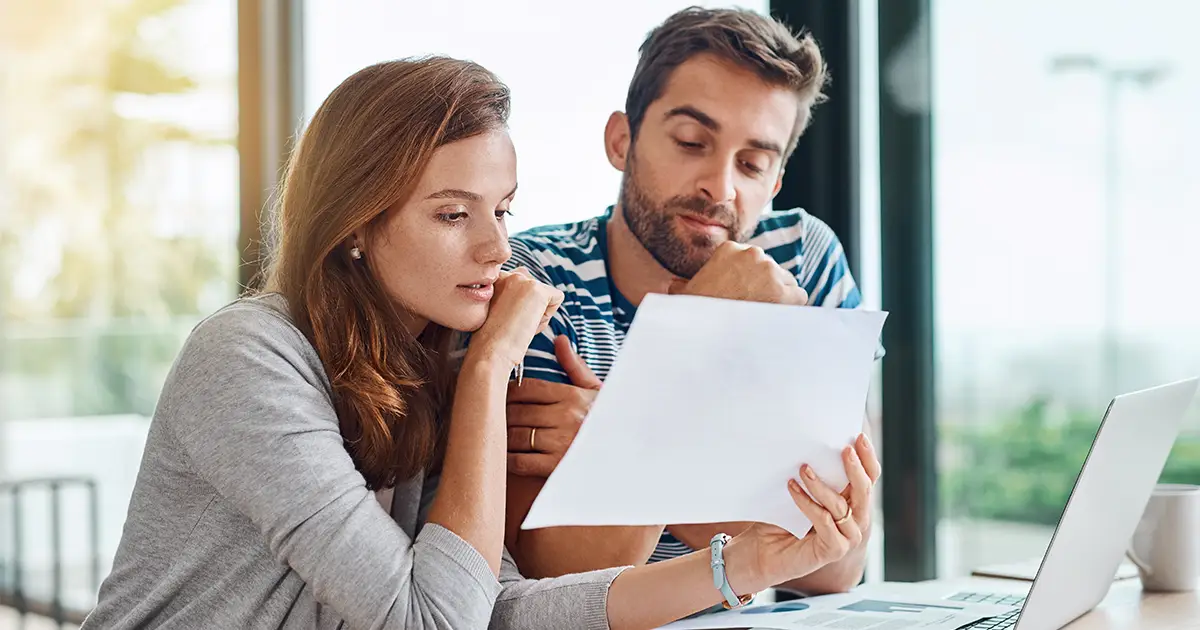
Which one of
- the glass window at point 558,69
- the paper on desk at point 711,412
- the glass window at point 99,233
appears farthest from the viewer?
the glass window at point 99,233

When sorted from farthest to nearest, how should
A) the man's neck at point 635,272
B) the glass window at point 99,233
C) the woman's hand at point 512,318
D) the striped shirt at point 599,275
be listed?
the glass window at point 99,233 → the man's neck at point 635,272 → the striped shirt at point 599,275 → the woman's hand at point 512,318

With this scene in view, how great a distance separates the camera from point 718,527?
5.02 ft

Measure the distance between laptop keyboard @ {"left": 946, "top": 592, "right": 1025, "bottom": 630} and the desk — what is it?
46mm

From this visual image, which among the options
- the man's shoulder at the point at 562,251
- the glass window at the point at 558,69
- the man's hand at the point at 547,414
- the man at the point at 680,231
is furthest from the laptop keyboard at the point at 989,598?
the glass window at the point at 558,69

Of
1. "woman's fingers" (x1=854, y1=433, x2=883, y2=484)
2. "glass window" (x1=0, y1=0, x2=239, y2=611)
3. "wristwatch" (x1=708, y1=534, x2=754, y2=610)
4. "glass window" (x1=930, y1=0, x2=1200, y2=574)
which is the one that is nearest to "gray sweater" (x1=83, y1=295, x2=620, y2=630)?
"wristwatch" (x1=708, y1=534, x2=754, y2=610)

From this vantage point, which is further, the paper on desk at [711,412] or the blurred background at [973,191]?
the blurred background at [973,191]

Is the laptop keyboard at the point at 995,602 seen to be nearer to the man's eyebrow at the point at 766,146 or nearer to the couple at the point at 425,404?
the couple at the point at 425,404

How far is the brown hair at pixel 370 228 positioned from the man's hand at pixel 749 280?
33 centimetres

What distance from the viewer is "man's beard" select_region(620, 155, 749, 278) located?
1605 mm

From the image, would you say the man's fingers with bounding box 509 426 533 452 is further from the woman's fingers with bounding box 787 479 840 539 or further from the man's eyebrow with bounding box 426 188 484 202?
the woman's fingers with bounding box 787 479 840 539

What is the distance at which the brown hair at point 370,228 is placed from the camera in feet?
4.09

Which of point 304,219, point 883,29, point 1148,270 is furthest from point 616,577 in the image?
point 883,29

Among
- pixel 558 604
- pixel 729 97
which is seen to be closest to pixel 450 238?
pixel 558 604

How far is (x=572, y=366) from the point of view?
58.7 inches
